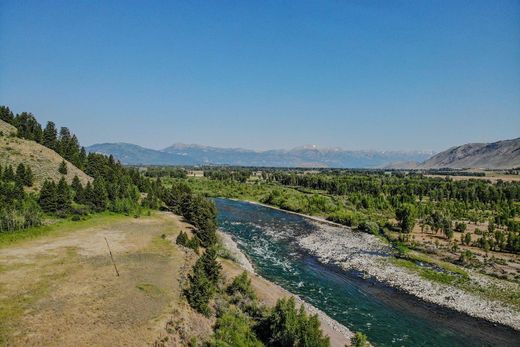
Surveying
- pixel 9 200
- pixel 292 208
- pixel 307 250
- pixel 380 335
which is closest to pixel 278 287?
pixel 380 335

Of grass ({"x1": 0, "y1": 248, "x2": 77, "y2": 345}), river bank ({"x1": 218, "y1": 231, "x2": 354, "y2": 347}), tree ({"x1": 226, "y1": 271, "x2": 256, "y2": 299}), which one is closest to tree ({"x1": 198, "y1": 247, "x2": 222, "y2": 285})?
tree ({"x1": 226, "y1": 271, "x2": 256, "y2": 299})

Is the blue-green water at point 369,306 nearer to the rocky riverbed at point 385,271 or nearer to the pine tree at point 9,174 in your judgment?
the rocky riverbed at point 385,271

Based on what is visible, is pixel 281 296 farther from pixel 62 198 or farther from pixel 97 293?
pixel 62 198

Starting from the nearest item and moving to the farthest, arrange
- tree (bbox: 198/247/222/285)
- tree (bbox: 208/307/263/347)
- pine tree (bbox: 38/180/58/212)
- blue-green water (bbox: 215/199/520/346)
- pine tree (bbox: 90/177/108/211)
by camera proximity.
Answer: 1. tree (bbox: 208/307/263/347)
2. blue-green water (bbox: 215/199/520/346)
3. tree (bbox: 198/247/222/285)
4. pine tree (bbox: 38/180/58/212)
5. pine tree (bbox: 90/177/108/211)

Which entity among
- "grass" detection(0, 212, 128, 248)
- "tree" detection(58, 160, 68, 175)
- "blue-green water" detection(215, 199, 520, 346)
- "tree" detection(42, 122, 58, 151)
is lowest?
"blue-green water" detection(215, 199, 520, 346)

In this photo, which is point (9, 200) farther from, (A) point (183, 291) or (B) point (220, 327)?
(B) point (220, 327)

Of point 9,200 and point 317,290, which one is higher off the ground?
point 9,200

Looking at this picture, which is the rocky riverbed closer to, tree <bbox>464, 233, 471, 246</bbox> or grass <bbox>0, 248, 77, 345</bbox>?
tree <bbox>464, 233, 471, 246</bbox>
